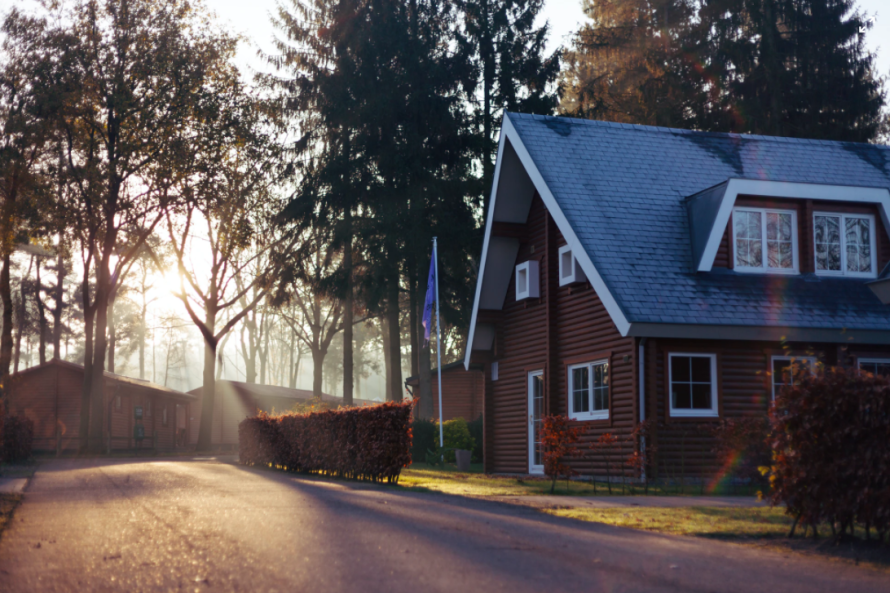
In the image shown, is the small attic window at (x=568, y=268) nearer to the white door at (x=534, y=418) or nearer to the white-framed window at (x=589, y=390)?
the white-framed window at (x=589, y=390)

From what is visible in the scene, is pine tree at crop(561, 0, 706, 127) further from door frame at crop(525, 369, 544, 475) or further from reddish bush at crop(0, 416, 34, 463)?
reddish bush at crop(0, 416, 34, 463)

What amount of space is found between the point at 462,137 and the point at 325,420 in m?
20.1

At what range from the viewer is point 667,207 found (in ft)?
66.1

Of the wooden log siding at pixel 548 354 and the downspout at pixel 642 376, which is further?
the wooden log siding at pixel 548 354

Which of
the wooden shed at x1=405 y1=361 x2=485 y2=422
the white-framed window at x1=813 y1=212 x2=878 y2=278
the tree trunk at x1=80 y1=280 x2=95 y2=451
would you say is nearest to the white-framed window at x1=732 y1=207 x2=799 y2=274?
the white-framed window at x1=813 y1=212 x2=878 y2=278

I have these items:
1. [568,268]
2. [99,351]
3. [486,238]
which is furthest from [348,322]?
[568,268]

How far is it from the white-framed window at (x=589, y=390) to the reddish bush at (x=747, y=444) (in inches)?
114

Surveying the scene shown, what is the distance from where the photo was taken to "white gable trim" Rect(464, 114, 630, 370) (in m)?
17.3

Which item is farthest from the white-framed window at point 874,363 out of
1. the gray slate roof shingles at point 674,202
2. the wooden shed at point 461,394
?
the wooden shed at point 461,394

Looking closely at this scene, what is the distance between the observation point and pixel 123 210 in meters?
38.7

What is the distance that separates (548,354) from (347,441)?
549cm

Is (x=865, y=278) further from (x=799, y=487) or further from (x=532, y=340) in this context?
(x=799, y=487)

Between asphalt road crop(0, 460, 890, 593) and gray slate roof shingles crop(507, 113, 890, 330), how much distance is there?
7.34m

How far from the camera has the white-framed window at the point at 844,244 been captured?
20109 millimetres
